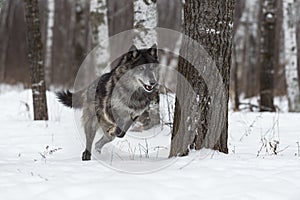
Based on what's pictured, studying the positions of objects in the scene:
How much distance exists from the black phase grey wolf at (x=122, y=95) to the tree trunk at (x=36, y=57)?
2.64 metres

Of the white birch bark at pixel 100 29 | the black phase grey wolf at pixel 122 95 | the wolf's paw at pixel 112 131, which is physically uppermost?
the white birch bark at pixel 100 29

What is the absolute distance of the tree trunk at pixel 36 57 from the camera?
25.2ft

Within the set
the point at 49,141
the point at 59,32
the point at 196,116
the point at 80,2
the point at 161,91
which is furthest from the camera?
the point at 59,32

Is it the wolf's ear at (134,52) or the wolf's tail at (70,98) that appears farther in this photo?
the wolf's tail at (70,98)

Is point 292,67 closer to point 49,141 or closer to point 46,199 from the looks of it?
point 49,141

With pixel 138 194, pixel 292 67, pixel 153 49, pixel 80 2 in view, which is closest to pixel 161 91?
pixel 153 49

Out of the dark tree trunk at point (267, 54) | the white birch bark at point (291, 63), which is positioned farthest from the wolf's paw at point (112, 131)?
the white birch bark at point (291, 63)

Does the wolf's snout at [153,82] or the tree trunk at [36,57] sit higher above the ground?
the tree trunk at [36,57]

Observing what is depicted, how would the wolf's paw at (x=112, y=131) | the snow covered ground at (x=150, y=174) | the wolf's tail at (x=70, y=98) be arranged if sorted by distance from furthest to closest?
the wolf's tail at (x=70, y=98) → the wolf's paw at (x=112, y=131) → the snow covered ground at (x=150, y=174)

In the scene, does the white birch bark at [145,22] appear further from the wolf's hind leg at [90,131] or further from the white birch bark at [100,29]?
the white birch bark at [100,29]

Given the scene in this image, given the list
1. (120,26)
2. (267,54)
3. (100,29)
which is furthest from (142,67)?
(120,26)

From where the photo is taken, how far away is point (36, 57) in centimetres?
787

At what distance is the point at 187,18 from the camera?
4508 mm

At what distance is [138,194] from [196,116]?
137 cm
